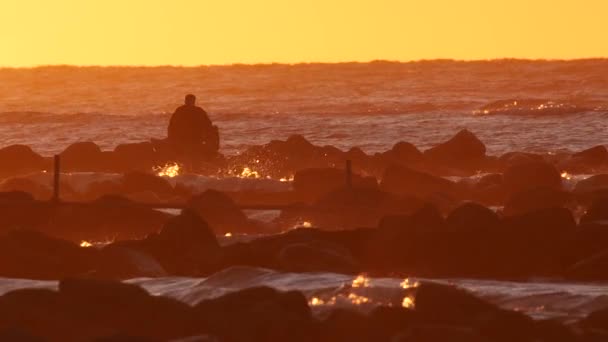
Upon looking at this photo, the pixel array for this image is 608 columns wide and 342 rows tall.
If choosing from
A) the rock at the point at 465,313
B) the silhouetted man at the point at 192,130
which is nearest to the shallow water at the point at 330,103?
the silhouetted man at the point at 192,130

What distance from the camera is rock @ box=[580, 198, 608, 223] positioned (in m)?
19.5

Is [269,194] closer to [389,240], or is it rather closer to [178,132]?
[178,132]

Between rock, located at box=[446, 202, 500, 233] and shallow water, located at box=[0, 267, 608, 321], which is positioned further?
rock, located at box=[446, 202, 500, 233]

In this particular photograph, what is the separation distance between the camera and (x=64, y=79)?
309ft

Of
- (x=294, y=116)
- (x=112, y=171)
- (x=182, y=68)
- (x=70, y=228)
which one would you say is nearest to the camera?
(x=70, y=228)

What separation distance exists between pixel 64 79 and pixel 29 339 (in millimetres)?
82500

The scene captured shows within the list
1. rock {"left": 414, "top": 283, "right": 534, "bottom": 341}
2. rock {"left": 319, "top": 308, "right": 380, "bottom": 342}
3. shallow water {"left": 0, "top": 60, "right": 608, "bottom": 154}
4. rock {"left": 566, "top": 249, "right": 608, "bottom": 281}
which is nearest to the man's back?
rock {"left": 566, "top": 249, "right": 608, "bottom": 281}

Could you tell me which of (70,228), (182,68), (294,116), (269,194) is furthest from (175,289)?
(182,68)

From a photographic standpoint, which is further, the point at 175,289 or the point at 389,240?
the point at 389,240

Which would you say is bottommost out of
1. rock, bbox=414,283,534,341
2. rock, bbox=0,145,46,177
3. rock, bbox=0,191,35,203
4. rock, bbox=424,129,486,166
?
rock, bbox=0,145,46,177

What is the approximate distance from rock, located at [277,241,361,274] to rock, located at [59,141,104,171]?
16003 millimetres

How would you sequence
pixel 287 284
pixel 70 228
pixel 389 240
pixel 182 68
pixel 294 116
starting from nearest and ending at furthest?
pixel 287 284, pixel 389 240, pixel 70 228, pixel 294 116, pixel 182 68

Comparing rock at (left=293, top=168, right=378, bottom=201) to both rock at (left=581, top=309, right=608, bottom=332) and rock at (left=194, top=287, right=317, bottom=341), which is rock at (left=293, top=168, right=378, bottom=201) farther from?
rock at (left=581, top=309, right=608, bottom=332)

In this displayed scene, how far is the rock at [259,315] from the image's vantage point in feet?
42.4
